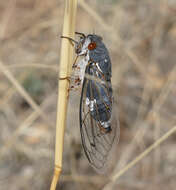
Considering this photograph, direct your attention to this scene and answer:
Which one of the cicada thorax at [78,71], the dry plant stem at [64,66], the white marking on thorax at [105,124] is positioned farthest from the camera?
the white marking on thorax at [105,124]

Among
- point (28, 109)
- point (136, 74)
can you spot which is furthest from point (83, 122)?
point (136, 74)

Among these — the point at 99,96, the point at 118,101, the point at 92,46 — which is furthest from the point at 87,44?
the point at 118,101

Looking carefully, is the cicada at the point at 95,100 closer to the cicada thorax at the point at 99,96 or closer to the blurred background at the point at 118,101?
the cicada thorax at the point at 99,96

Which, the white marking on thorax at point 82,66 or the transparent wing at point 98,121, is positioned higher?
the white marking on thorax at point 82,66

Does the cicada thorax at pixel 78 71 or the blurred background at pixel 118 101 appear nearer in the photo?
the cicada thorax at pixel 78 71

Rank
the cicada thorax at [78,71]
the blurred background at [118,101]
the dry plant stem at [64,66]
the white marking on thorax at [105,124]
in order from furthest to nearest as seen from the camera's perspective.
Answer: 1. the blurred background at [118,101]
2. the white marking on thorax at [105,124]
3. the cicada thorax at [78,71]
4. the dry plant stem at [64,66]

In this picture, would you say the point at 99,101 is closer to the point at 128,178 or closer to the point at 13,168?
the point at 128,178

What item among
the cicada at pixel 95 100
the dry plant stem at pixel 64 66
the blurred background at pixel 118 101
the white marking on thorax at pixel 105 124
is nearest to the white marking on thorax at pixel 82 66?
the cicada at pixel 95 100

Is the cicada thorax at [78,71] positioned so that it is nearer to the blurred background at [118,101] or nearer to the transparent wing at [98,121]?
the transparent wing at [98,121]
